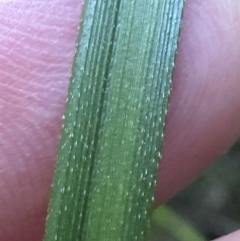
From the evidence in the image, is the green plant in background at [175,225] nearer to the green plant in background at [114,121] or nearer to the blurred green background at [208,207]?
the blurred green background at [208,207]

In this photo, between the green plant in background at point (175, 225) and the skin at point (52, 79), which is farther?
the green plant in background at point (175, 225)

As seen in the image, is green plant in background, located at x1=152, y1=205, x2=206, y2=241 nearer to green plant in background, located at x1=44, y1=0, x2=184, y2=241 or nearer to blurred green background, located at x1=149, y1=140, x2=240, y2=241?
blurred green background, located at x1=149, y1=140, x2=240, y2=241

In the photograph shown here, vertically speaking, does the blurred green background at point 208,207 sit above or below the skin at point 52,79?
below

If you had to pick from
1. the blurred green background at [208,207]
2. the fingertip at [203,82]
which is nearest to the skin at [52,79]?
the fingertip at [203,82]

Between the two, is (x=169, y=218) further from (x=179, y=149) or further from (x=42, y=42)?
(x=42, y=42)

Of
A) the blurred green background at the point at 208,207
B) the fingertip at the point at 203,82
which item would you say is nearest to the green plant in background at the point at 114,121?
the fingertip at the point at 203,82

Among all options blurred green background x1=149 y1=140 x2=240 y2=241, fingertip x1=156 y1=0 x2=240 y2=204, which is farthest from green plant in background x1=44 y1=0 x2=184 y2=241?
blurred green background x1=149 y1=140 x2=240 y2=241

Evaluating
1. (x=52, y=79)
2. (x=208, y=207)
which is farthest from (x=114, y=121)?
(x=208, y=207)
